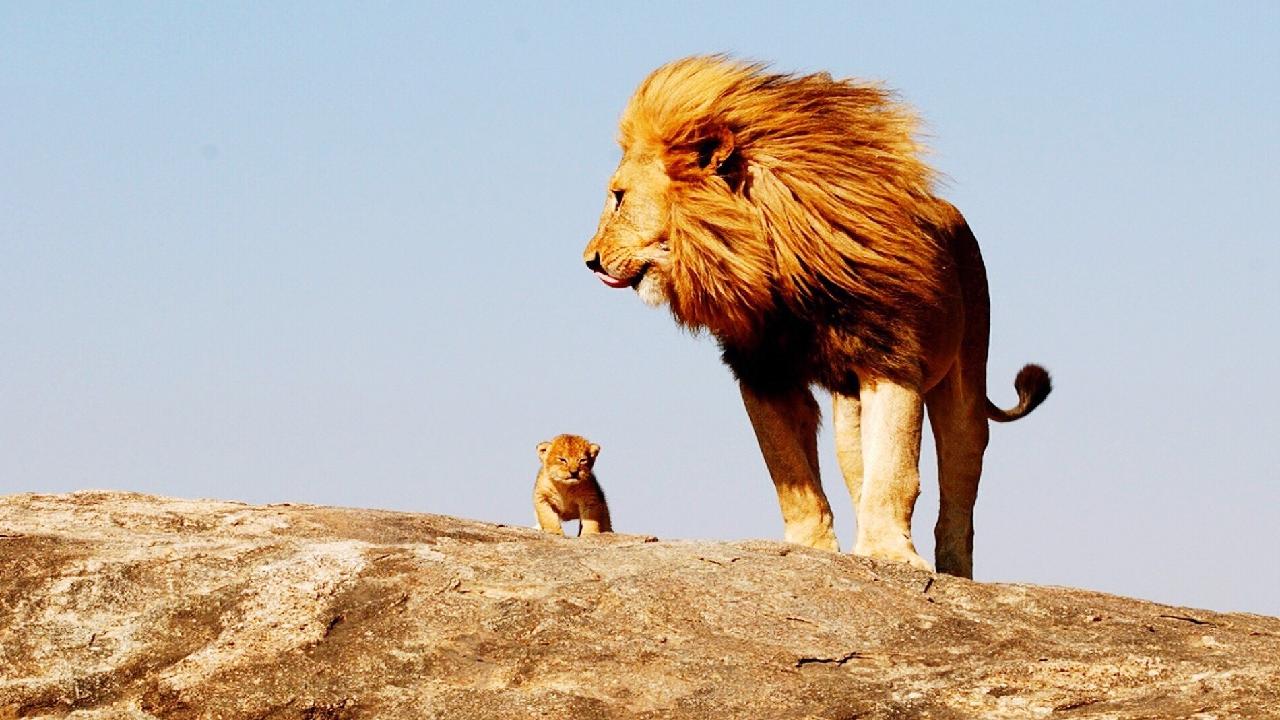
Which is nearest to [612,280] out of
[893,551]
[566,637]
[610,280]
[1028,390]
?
[610,280]

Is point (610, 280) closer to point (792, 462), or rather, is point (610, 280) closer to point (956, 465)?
point (792, 462)

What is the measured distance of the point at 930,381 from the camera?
7.75 metres

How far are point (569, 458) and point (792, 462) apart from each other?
348cm

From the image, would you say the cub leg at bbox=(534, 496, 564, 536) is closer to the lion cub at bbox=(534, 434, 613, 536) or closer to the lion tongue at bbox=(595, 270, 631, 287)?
the lion cub at bbox=(534, 434, 613, 536)

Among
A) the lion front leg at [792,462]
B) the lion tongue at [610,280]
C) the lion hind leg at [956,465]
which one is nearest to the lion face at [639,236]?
the lion tongue at [610,280]

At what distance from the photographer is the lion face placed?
24.6ft

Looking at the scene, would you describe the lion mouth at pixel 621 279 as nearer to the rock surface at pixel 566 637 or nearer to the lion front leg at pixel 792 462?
the lion front leg at pixel 792 462

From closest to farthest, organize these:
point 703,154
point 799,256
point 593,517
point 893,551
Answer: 1. point 893,551
2. point 799,256
3. point 703,154
4. point 593,517

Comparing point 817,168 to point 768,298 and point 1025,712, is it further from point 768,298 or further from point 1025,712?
point 1025,712

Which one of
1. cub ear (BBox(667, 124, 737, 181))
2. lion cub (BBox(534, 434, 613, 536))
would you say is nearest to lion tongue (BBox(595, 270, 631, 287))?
cub ear (BBox(667, 124, 737, 181))

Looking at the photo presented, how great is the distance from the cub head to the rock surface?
4.31 metres

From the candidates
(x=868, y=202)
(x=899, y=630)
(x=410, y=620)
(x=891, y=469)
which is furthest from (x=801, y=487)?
(x=410, y=620)

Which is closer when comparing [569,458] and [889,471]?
[889,471]

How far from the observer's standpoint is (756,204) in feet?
24.4
